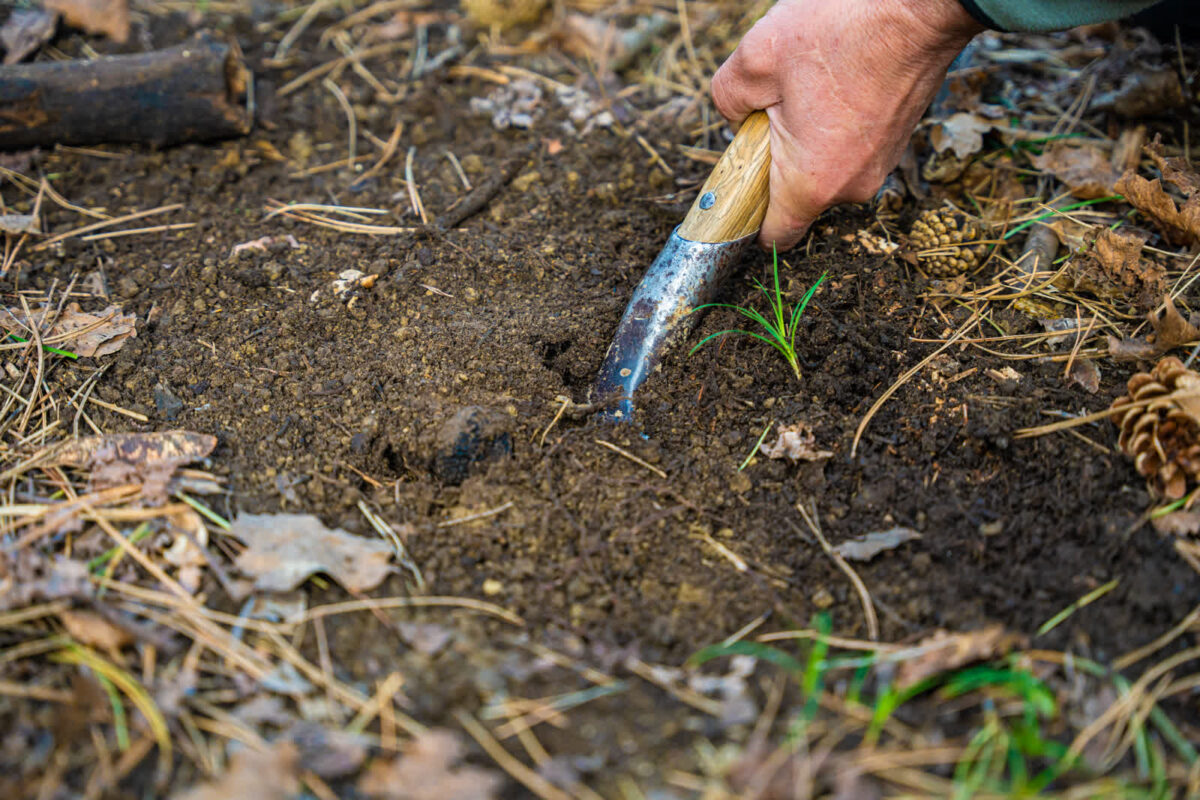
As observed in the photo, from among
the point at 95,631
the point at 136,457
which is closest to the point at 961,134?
the point at 136,457

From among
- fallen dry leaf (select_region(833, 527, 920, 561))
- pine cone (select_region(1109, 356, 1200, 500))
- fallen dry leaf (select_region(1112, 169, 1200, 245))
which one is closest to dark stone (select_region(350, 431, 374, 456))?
fallen dry leaf (select_region(833, 527, 920, 561))

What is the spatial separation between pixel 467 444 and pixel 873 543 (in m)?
0.97

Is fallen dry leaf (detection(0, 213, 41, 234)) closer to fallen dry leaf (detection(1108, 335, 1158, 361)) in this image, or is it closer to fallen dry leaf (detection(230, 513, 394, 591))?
fallen dry leaf (detection(230, 513, 394, 591))

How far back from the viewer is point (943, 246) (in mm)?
2422

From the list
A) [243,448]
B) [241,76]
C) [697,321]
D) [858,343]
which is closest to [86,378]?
[243,448]

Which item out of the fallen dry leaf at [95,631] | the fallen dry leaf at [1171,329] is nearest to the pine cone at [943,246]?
the fallen dry leaf at [1171,329]

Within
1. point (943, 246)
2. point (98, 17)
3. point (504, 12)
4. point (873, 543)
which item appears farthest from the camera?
point (504, 12)

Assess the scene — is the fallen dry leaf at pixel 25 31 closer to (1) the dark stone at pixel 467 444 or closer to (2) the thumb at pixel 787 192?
(1) the dark stone at pixel 467 444

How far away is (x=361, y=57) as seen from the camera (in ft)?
11.2

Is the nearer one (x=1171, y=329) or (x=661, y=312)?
(x=1171, y=329)

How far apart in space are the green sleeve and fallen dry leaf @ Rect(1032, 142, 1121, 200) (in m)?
0.65

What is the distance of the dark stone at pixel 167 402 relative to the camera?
2121 mm

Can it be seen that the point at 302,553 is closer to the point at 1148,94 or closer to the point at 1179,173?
the point at 1179,173

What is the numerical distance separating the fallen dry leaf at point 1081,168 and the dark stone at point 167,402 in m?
2.70
